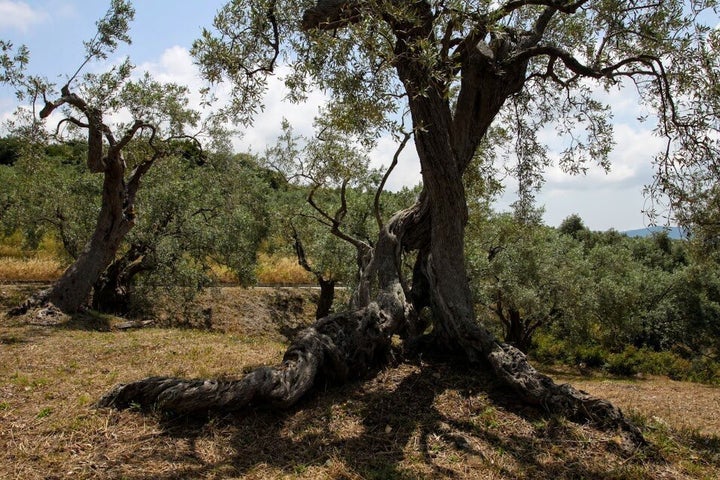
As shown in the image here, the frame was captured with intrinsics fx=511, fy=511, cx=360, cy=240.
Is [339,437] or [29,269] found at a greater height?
[29,269]

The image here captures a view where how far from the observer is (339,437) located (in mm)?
5230

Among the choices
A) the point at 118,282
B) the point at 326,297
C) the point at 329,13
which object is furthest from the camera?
the point at 326,297

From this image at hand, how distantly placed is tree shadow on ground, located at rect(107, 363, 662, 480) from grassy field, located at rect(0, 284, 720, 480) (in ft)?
0.04

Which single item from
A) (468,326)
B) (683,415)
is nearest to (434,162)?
(468,326)

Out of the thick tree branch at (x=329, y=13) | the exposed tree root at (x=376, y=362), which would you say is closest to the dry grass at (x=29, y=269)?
the exposed tree root at (x=376, y=362)

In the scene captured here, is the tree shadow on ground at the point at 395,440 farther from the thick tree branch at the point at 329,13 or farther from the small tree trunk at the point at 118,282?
the small tree trunk at the point at 118,282

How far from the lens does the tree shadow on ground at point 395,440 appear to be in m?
4.64

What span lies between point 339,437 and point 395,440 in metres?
0.57

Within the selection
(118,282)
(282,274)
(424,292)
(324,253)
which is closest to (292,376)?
(424,292)

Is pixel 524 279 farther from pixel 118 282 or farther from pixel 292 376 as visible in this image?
pixel 292 376

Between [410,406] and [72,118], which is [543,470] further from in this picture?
[72,118]

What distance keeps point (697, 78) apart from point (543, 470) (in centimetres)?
587

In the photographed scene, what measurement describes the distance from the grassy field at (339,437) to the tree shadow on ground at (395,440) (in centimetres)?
1

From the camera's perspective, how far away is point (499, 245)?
66.9 ft
